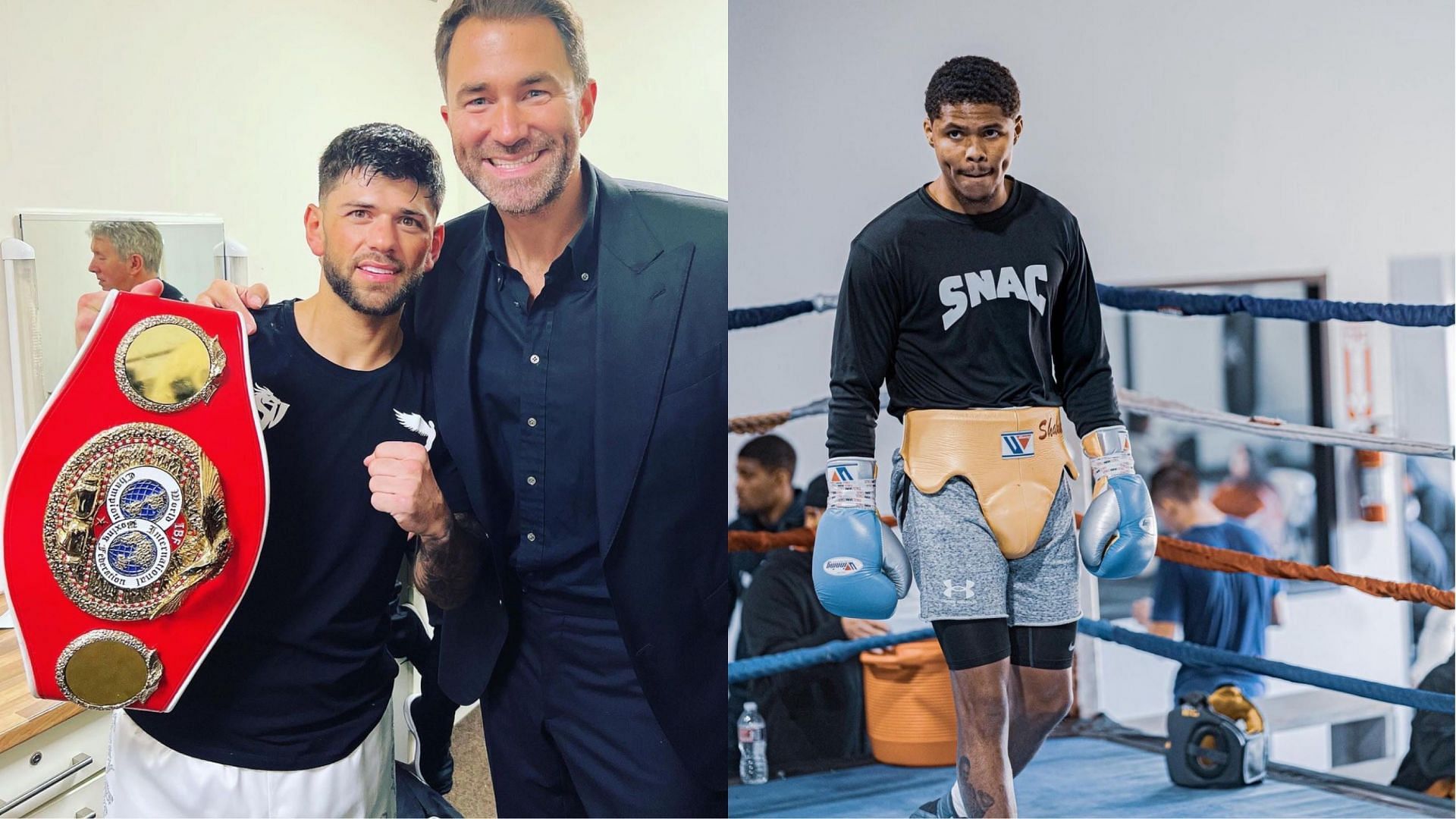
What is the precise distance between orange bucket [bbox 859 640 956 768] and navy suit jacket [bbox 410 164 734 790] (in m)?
0.35

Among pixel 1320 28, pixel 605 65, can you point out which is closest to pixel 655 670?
pixel 605 65

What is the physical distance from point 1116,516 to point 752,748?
933 mm

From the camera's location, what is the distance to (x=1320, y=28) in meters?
2.12

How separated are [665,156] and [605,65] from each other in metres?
0.20

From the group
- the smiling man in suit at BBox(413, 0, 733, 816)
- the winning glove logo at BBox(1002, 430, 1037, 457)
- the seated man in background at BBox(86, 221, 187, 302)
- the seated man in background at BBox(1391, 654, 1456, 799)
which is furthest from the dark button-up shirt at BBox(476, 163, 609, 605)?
the seated man in background at BBox(1391, 654, 1456, 799)

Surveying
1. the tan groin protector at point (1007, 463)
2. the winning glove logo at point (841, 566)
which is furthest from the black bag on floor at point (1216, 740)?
the winning glove logo at point (841, 566)

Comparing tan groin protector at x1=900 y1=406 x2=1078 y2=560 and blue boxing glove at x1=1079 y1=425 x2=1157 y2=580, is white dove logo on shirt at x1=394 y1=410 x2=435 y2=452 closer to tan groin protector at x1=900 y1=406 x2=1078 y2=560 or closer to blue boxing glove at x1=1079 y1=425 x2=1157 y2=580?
tan groin protector at x1=900 y1=406 x2=1078 y2=560

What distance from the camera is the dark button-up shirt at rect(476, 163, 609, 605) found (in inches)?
77.4

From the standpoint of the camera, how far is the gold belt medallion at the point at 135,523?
5.66 ft

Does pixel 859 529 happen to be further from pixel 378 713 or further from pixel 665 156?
pixel 378 713

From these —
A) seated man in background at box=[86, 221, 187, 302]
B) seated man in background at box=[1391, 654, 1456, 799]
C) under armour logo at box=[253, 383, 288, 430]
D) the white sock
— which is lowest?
the white sock

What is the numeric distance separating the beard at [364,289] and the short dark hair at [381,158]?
122 millimetres

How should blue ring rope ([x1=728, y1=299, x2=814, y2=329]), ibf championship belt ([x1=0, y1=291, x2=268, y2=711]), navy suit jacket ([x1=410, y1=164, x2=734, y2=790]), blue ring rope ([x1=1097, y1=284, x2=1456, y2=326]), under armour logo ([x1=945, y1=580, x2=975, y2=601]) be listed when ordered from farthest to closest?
1. blue ring rope ([x1=728, y1=299, x2=814, y2=329])
2. blue ring rope ([x1=1097, y1=284, x2=1456, y2=326])
3. under armour logo ([x1=945, y1=580, x2=975, y2=601])
4. navy suit jacket ([x1=410, y1=164, x2=734, y2=790])
5. ibf championship belt ([x1=0, y1=291, x2=268, y2=711])

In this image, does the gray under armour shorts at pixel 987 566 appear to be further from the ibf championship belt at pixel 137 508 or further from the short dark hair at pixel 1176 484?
the ibf championship belt at pixel 137 508
